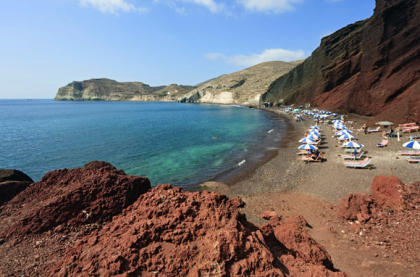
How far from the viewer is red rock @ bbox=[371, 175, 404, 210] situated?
956 centimetres

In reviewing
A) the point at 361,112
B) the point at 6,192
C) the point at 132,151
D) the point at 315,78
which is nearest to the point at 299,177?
the point at 6,192

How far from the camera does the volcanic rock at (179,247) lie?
139 inches

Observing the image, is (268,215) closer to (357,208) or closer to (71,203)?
(357,208)

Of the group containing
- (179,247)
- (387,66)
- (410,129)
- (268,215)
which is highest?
(387,66)

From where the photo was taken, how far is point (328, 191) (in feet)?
49.0

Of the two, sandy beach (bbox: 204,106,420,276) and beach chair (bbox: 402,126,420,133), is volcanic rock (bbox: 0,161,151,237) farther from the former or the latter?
beach chair (bbox: 402,126,420,133)

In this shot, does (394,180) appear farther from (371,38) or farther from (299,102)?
(299,102)

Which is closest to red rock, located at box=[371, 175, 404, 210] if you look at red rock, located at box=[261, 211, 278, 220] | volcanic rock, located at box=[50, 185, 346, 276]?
red rock, located at box=[261, 211, 278, 220]

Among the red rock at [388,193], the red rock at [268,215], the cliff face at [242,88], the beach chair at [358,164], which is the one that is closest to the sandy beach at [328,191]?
the red rock at [268,215]

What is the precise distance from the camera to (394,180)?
1037 cm

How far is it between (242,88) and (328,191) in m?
149

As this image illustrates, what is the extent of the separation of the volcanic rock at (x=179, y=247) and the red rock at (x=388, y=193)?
23.7 feet

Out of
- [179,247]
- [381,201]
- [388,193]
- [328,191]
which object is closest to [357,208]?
[381,201]

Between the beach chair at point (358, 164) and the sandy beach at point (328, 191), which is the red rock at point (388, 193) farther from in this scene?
the beach chair at point (358, 164)
